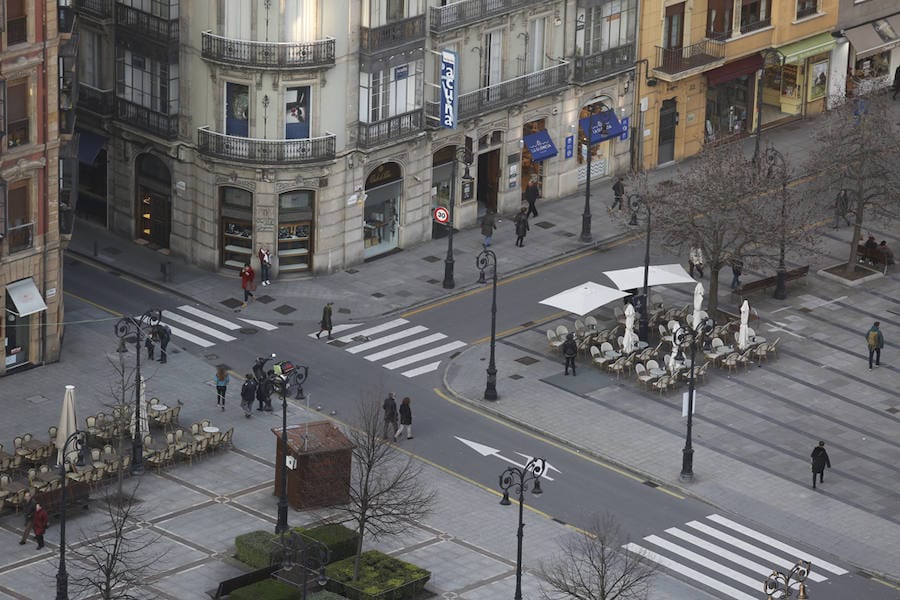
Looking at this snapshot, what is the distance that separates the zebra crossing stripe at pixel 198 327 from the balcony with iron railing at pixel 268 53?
34.3 feet

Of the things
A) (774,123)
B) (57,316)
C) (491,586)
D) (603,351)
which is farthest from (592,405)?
(774,123)

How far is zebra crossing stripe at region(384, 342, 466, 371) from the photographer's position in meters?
90.4

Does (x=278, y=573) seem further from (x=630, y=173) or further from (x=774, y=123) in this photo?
(x=774, y=123)

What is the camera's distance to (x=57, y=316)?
293 feet

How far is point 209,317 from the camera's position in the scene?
94125mm

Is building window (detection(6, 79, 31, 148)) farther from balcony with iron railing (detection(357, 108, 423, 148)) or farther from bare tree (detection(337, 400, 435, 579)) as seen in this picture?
bare tree (detection(337, 400, 435, 579))

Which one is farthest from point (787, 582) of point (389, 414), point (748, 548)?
point (389, 414)

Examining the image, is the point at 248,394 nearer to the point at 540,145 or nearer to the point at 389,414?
the point at 389,414

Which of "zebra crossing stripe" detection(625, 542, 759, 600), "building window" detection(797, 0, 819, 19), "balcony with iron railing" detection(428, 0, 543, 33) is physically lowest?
"zebra crossing stripe" detection(625, 542, 759, 600)

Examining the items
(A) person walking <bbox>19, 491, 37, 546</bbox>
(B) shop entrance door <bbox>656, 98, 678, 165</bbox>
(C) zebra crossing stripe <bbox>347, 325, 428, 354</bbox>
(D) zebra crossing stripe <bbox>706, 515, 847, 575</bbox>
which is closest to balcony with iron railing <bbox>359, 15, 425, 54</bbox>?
(C) zebra crossing stripe <bbox>347, 325, 428, 354</bbox>

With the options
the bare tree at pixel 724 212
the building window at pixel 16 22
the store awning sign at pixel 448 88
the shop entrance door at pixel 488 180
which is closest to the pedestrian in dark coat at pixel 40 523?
the building window at pixel 16 22

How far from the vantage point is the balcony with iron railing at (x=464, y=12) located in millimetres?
97875

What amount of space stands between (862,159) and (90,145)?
3305cm

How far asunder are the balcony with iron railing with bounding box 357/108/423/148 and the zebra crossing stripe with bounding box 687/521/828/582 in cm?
2529
